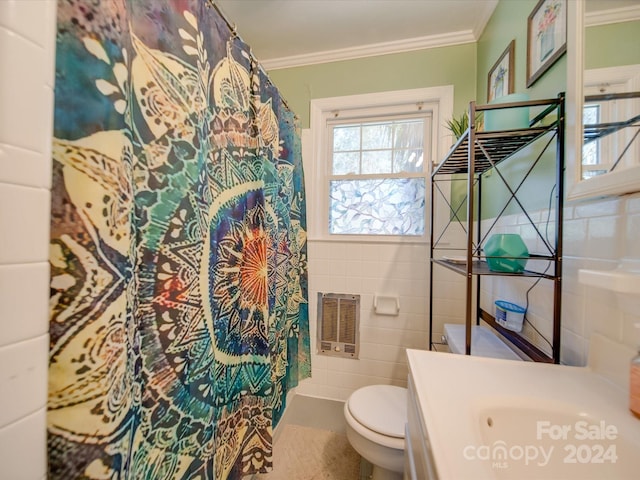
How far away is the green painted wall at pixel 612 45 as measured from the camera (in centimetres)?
57

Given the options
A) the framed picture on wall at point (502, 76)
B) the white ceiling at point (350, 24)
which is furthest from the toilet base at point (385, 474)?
the white ceiling at point (350, 24)

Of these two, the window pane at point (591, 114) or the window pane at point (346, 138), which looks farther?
the window pane at point (346, 138)

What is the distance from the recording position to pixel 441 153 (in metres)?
1.58

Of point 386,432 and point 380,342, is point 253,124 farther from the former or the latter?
point 380,342

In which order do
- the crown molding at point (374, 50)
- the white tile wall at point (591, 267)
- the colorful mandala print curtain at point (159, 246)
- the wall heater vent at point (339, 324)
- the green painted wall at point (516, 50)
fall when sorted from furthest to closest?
the wall heater vent at point (339, 324)
the crown molding at point (374, 50)
the green painted wall at point (516, 50)
the white tile wall at point (591, 267)
the colorful mandala print curtain at point (159, 246)

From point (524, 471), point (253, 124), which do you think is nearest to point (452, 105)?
point (253, 124)

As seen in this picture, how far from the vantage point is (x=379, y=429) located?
1.03 m

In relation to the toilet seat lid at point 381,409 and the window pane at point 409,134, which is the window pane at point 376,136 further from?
the toilet seat lid at point 381,409

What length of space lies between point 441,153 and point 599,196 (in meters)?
1.04

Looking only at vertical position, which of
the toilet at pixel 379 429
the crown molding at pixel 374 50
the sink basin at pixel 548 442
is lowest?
the toilet at pixel 379 429

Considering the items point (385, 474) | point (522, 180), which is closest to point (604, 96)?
point (522, 180)

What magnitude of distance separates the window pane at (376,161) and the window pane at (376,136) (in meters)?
0.04

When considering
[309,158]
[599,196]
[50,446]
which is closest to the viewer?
[50,446]

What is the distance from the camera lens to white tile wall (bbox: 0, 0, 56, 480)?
30 cm
